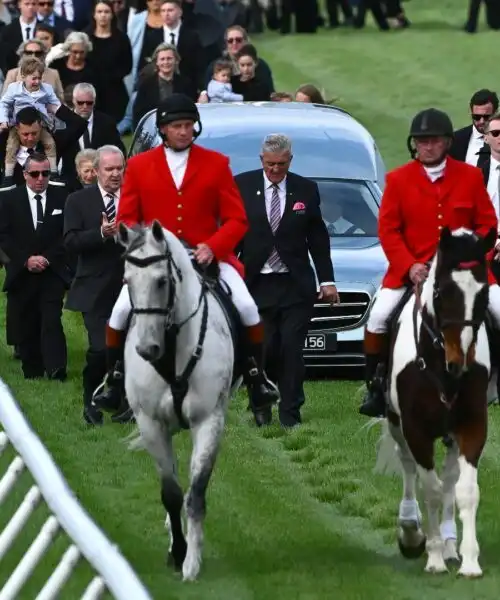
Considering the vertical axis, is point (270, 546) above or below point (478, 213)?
below

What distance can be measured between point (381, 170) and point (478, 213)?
321 inches

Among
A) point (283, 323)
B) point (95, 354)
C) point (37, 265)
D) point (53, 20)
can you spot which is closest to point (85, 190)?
point (95, 354)

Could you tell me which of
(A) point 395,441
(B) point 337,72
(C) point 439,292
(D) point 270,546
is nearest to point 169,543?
(D) point 270,546

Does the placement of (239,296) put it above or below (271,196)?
above


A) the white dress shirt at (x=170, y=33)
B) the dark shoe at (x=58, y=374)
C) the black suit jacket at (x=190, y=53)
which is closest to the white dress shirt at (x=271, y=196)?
the dark shoe at (x=58, y=374)

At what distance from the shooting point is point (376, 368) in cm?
1188

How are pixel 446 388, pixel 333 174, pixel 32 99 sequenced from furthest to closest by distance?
pixel 32 99, pixel 333 174, pixel 446 388

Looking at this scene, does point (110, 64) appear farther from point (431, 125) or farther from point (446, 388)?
point (446, 388)

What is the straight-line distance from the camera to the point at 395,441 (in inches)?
474

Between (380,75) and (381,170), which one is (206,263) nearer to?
(381,170)

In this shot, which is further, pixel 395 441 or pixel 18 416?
pixel 395 441

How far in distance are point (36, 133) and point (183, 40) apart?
23.4 feet

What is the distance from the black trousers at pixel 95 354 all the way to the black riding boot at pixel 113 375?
392 centimetres

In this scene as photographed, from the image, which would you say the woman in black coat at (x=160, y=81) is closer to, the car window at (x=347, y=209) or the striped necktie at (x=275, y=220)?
the car window at (x=347, y=209)
